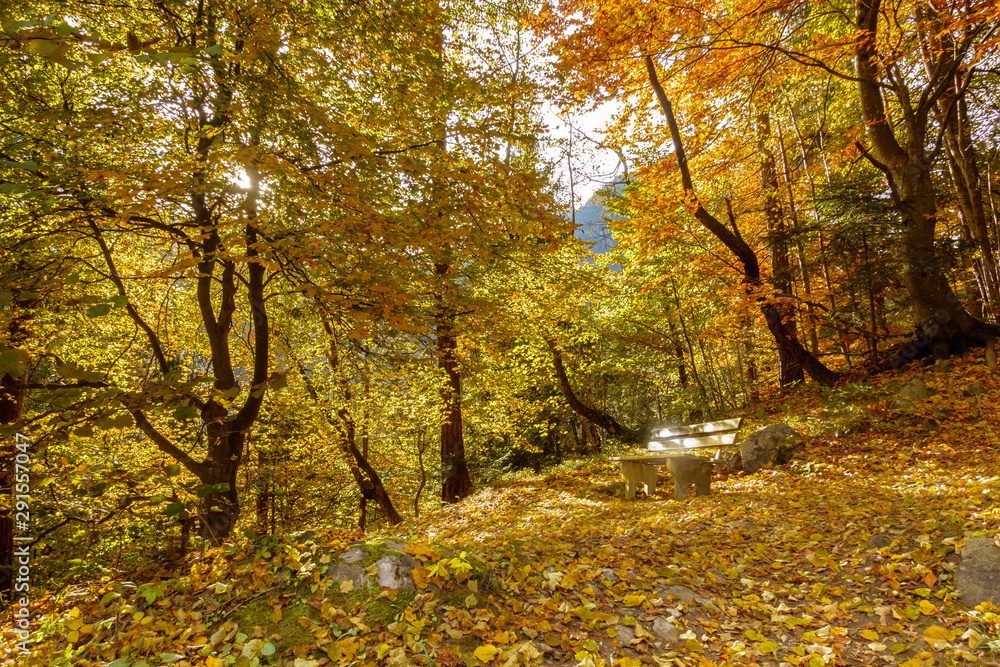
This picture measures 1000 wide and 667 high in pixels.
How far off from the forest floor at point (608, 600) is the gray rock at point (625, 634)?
0.01 metres

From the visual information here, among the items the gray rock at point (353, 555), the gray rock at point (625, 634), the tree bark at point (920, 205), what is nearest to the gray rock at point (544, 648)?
the gray rock at point (625, 634)

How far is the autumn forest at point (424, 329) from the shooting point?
276cm

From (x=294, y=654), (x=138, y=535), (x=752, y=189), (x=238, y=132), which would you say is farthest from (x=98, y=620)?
(x=752, y=189)

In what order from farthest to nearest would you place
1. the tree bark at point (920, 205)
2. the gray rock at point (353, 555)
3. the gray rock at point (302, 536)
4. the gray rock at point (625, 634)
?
the tree bark at point (920, 205)
the gray rock at point (302, 536)
the gray rock at point (353, 555)
the gray rock at point (625, 634)

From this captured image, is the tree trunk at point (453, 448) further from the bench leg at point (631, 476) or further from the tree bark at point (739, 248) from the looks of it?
the tree bark at point (739, 248)

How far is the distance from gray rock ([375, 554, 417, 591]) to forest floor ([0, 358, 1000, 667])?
A: 0.21 ft

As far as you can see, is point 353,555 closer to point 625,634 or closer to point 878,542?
point 625,634

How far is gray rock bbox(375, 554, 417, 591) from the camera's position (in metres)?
2.95

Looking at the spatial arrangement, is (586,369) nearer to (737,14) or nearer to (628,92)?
(628,92)

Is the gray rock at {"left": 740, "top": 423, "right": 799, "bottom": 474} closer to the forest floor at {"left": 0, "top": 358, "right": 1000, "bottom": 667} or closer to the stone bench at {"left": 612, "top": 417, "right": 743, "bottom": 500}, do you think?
the stone bench at {"left": 612, "top": 417, "right": 743, "bottom": 500}

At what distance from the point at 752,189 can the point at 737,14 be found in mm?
5368

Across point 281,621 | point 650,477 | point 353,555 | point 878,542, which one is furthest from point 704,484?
point 281,621

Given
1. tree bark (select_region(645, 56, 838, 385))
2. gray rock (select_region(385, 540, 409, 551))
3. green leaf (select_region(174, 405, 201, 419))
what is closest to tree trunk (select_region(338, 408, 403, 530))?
gray rock (select_region(385, 540, 409, 551))

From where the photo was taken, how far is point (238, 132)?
3.72 metres
